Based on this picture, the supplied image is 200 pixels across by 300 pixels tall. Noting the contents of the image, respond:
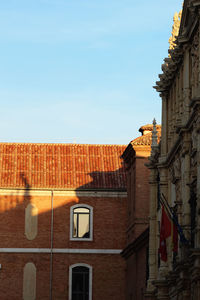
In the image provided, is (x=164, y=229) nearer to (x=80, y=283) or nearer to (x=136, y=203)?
(x=136, y=203)

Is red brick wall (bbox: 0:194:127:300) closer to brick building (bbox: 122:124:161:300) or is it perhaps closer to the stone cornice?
brick building (bbox: 122:124:161:300)

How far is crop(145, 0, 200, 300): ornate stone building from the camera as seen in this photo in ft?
91.1

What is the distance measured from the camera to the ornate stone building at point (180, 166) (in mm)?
27781

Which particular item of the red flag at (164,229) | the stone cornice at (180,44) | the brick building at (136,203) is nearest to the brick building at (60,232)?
the brick building at (136,203)

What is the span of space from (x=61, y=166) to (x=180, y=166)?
93.1 feet

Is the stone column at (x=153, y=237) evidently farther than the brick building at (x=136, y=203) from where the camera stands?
No

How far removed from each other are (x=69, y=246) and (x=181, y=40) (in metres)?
29.0

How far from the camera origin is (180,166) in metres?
31.8

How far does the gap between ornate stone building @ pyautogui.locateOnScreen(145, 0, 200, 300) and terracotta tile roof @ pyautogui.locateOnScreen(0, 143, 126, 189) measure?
20165 mm

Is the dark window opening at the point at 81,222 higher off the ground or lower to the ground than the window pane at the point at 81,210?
lower

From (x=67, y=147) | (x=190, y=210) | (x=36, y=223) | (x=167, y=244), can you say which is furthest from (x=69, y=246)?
(x=190, y=210)

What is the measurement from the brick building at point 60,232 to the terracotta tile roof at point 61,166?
7 cm

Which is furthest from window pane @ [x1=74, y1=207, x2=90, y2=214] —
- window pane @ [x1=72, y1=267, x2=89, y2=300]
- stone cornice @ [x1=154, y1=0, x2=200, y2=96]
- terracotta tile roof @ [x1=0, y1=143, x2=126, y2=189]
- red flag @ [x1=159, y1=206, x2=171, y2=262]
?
red flag @ [x1=159, y1=206, x2=171, y2=262]

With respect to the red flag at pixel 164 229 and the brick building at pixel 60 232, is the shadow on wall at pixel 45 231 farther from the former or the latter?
the red flag at pixel 164 229
